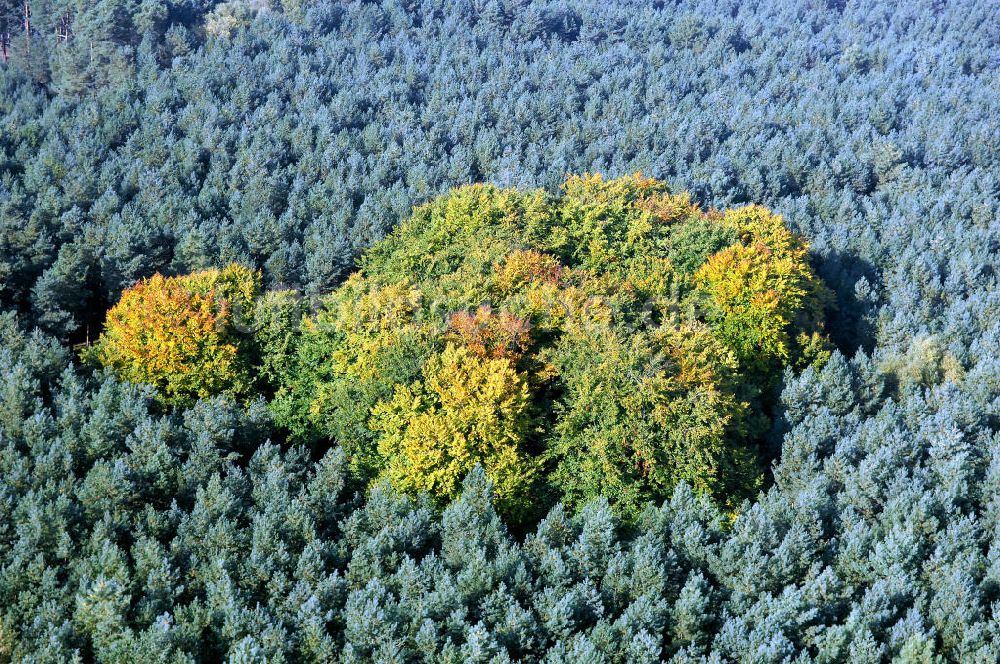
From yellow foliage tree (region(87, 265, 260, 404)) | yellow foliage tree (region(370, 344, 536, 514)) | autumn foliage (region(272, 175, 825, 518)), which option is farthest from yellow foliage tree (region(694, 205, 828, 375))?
yellow foliage tree (region(87, 265, 260, 404))

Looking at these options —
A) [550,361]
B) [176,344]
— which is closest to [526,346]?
[550,361]

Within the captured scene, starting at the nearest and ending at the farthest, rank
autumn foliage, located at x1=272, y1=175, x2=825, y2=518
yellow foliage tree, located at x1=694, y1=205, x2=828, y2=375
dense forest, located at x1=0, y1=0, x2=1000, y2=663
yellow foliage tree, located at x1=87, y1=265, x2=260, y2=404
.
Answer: dense forest, located at x1=0, y1=0, x2=1000, y2=663 < autumn foliage, located at x1=272, y1=175, x2=825, y2=518 < yellow foliage tree, located at x1=87, y1=265, x2=260, y2=404 < yellow foliage tree, located at x1=694, y1=205, x2=828, y2=375

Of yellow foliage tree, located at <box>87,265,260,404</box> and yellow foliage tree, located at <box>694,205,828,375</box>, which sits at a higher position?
yellow foliage tree, located at <box>87,265,260,404</box>

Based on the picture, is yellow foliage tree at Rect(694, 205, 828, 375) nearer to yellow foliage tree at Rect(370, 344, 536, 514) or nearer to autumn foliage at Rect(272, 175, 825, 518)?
autumn foliage at Rect(272, 175, 825, 518)

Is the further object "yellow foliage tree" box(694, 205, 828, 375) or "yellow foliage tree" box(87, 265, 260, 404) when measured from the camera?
"yellow foliage tree" box(694, 205, 828, 375)

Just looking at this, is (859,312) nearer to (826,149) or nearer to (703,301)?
(703,301)

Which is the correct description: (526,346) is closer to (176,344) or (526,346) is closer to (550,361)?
(550,361)

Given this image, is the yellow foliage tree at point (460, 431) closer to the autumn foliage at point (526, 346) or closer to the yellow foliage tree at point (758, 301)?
the autumn foliage at point (526, 346)

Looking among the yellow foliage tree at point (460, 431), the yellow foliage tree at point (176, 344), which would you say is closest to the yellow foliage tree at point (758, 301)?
the yellow foliage tree at point (460, 431)
